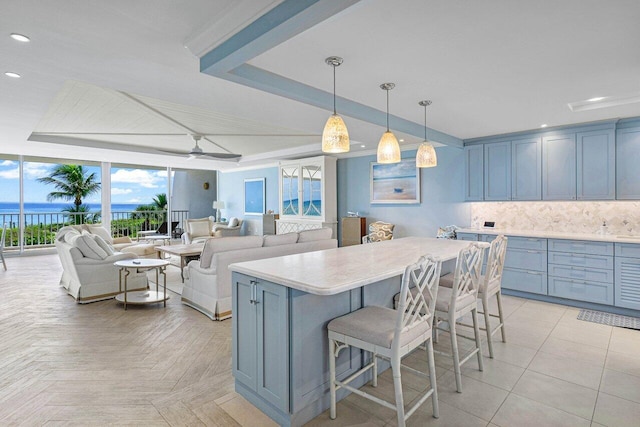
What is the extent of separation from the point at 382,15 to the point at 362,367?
235 cm

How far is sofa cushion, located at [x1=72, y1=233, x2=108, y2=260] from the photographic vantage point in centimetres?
443

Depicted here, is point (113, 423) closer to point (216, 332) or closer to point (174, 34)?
point (216, 332)

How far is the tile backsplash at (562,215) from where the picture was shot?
4.44 meters

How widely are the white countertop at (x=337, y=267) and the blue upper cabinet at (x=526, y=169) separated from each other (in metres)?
2.51

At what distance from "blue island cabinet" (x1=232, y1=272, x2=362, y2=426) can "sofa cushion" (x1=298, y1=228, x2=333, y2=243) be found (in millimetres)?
2365

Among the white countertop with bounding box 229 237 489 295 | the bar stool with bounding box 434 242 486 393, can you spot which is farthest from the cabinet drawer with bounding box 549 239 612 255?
the bar stool with bounding box 434 242 486 393

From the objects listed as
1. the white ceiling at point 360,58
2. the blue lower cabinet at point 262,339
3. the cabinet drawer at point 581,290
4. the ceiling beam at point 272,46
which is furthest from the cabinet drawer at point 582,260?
the blue lower cabinet at point 262,339

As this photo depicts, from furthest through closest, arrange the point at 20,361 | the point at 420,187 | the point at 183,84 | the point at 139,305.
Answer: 1. the point at 420,187
2. the point at 139,305
3. the point at 183,84
4. the point at 20,361

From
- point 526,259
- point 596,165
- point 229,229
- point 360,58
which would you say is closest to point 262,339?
point 360,58

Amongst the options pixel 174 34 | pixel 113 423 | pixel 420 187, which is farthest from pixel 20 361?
pixel 420 187

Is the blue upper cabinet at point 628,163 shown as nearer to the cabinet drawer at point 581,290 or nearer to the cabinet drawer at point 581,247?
the cabinet drawer at point 581,247

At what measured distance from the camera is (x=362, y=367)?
249 centimetres

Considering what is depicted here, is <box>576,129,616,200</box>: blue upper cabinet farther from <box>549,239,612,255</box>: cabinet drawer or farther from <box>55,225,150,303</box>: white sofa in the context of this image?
<box>55,225,150,303</box>: white sofa

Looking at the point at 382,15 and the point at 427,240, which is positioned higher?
the point at 382,15
